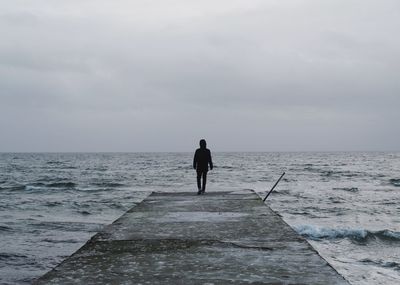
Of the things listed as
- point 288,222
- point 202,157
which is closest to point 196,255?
point 202,157

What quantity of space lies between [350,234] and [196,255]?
379 inches

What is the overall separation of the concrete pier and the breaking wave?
5.67 m

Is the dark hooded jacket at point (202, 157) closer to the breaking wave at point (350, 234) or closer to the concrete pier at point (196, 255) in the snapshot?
the breaking wave at point (350, 234)

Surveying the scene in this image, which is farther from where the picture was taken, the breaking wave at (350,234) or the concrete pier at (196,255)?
the breaking wave at (350,234)

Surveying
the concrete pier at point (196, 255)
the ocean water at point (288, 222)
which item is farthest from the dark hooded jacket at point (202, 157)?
the concrete pier at point (196, 255)

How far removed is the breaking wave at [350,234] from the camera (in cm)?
1329

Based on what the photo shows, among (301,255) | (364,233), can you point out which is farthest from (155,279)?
(364,233)

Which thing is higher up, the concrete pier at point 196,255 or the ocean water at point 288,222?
the concrete pier at point 196,255

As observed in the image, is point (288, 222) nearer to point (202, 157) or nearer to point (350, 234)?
point (350, 234)

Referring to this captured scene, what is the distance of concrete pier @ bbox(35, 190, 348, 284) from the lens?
166 inches

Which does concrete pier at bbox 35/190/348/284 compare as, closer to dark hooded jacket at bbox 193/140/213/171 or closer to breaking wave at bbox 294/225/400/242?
dark hooded jacket at bbox 193/140/213/171

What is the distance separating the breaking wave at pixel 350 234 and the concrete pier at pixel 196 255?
18.6 feet

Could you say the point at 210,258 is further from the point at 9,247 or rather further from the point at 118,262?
the point at 9,247

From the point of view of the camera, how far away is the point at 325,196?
85.4ft
